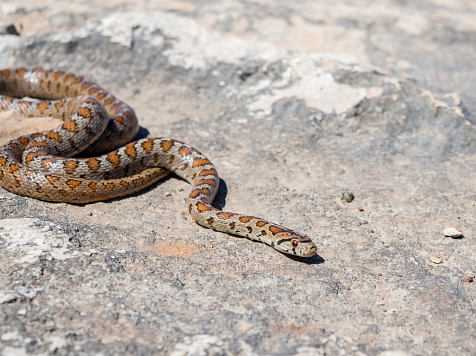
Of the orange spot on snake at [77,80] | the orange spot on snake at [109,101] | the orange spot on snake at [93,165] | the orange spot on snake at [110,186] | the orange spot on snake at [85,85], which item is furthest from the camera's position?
the orange spot on snake at [77,80]

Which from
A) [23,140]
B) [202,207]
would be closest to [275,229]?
[202,207]

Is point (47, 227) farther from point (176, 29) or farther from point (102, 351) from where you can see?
point (176, 29)

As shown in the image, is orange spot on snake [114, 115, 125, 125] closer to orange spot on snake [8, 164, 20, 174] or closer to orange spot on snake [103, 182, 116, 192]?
orange spot on snake [103, 182, 116, 192]

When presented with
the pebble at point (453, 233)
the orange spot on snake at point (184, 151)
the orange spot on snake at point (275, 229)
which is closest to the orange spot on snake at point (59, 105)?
the orange spot on snake at point (184, 151)

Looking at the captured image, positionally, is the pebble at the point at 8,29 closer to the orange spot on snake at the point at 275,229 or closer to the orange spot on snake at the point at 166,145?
the orange spot on snake at the point at 166,145

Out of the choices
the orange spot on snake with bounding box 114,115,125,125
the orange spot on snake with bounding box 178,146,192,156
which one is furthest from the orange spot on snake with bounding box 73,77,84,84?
the orange spot on snake with bounding box 178,146,192,156

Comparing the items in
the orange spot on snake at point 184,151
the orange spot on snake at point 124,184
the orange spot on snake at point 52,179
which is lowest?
the orange spot on snake at point 124,184
